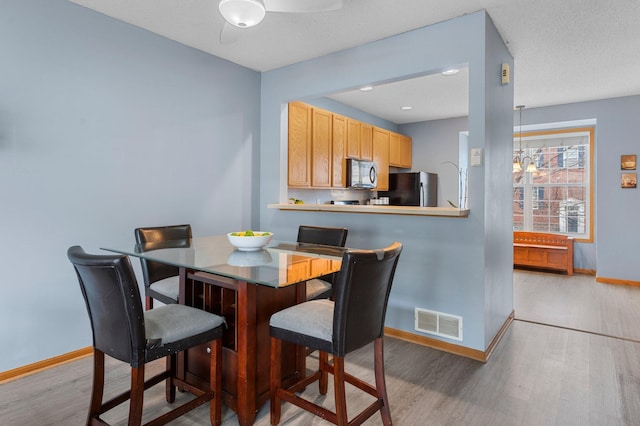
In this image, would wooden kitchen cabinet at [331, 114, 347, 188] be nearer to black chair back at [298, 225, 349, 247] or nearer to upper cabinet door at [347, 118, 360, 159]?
upper cabinet door at [347, 118, 360, 159]

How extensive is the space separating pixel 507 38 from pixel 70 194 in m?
3.54

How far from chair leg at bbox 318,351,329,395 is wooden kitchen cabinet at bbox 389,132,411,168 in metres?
4.38

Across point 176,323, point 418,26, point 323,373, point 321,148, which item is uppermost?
point 418,26

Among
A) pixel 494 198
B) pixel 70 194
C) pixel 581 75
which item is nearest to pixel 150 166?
pixel 70 194

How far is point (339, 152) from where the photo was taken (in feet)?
16.0

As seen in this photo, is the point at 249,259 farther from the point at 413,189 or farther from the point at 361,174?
the point at 413,189

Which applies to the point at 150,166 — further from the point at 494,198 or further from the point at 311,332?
the point at 494,198

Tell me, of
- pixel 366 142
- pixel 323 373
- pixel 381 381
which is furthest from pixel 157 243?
pixel 366 142

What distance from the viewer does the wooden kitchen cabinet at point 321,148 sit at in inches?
173

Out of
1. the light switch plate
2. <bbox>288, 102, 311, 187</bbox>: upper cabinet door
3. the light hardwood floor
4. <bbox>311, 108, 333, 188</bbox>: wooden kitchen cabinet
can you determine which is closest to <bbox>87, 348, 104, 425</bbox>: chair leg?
the light hardwood floor

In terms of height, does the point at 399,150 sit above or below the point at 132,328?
above

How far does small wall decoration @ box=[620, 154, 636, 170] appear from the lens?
15.8ft

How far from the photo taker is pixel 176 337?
5.39ft

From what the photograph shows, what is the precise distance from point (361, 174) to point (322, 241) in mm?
2515
